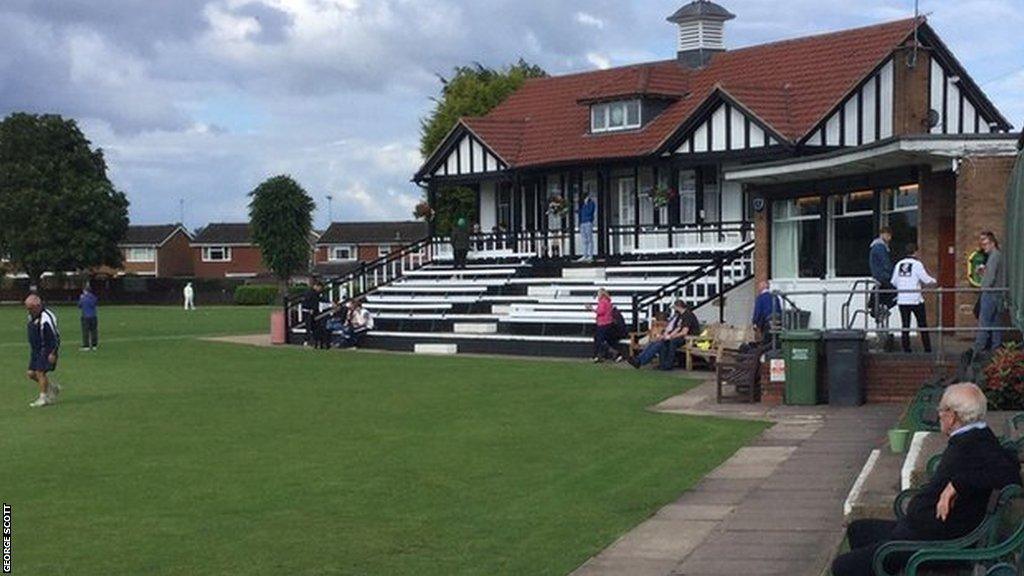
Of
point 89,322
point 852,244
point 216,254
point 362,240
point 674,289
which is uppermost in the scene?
point 362,240

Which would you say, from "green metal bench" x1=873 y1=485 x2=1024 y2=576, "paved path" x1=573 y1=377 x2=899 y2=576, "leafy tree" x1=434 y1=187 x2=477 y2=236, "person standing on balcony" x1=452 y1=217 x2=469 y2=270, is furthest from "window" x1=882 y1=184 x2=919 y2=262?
"leafy tree" x1=434 y1=187 x2=477 y2=236

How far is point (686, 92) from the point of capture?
141ft

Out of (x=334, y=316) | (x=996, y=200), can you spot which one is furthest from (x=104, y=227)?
(x=996, y=200)

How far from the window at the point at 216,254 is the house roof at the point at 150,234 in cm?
346

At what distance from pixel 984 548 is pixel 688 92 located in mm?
37082

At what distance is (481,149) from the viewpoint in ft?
147

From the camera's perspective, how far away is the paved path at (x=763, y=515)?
375 inches

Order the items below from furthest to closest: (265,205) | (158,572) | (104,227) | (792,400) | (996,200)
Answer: (265,205), (104,227), (996,200), (792,400), (158,572)

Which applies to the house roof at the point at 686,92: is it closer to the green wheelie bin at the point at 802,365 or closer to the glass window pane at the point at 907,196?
the glass window pane at the point at 907,196

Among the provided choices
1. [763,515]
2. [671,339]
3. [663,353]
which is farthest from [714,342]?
[763,515]

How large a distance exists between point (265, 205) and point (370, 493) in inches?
3520

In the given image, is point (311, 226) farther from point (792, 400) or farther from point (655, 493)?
point (655, 493)

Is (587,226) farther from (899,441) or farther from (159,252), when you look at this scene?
(159,252)

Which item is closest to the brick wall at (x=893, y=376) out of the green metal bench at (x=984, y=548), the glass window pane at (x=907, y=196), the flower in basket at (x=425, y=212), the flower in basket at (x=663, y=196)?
the glass window pane at (x=907, y=196)
